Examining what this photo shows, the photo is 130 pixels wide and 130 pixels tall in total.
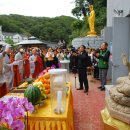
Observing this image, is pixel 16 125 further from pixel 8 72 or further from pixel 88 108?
pixel 8 72

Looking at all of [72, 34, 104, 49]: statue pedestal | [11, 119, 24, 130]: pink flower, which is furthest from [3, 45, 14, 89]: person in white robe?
[72, 34, 104, 49]: statue pedestal

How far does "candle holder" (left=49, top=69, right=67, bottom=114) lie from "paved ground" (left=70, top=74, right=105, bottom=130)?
7.03ft

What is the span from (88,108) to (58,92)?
405 centimetres

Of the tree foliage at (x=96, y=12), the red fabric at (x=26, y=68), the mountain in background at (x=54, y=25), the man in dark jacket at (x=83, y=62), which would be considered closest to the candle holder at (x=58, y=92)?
the man in dark jacket at (x=83, y=62)

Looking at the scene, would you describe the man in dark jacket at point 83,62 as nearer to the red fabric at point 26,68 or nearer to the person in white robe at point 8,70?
the person in white robe at point 8,70

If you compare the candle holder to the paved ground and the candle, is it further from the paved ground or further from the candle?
the paved ground

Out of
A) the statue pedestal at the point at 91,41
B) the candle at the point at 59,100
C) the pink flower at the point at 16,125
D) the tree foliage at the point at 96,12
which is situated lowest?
the candle at the point at 59,100

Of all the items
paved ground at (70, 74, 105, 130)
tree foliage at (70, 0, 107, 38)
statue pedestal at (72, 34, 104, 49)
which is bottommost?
paved ground at (70, 74, 105, 130)

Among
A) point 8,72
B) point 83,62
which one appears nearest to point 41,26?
point 8,72

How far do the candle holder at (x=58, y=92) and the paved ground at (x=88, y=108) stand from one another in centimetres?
214

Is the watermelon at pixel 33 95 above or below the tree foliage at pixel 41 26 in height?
below

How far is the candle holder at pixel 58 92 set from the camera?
152 inches

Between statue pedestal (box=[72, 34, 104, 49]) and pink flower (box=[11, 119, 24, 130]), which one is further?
statue pedestal (box=[72, 34, 104, 49])

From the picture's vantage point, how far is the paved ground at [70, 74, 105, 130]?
619cm
